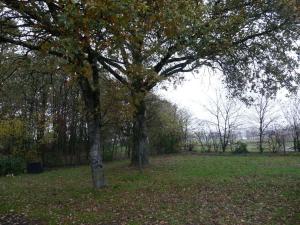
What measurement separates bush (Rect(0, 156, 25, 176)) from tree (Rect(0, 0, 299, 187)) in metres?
6.41

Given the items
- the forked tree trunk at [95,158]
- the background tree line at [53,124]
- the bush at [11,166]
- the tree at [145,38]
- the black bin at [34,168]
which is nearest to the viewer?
the tree at [145,38]

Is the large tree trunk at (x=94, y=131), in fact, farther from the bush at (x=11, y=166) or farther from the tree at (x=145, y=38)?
the bush at (x=11, y=166)

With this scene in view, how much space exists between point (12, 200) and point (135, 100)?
201 inches

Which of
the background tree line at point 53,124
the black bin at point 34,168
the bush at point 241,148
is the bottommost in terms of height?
the black bin at point 34,168

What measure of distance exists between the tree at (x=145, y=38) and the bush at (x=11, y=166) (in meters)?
6.41

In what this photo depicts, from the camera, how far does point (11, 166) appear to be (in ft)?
71.6

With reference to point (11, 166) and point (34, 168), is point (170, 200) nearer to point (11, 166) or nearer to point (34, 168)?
point (11, 166)

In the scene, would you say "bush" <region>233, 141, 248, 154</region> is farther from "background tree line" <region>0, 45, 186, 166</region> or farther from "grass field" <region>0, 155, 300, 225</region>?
"grass field" <region>0, 155, 300, 225</region>

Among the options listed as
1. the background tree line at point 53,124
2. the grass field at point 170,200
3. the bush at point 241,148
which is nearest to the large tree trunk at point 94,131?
the grass field at point 170,200

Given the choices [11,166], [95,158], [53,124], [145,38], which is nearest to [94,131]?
[95,158]

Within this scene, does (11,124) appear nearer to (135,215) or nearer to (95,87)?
(95,87)

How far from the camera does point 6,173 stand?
71.1ft

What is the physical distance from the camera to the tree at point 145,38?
7.66 metres

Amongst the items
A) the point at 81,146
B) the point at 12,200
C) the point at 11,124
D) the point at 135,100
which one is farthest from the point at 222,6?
the point at 81,146
